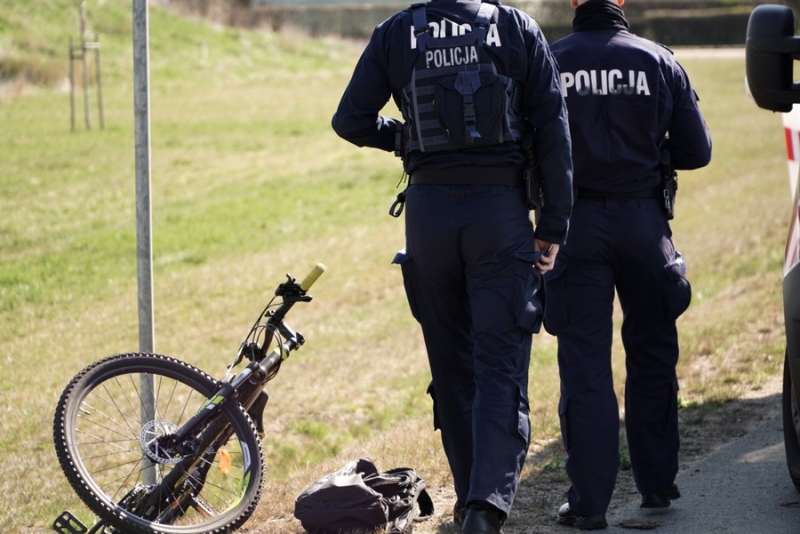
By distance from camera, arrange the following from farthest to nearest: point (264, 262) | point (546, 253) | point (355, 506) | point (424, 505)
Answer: point (264, 262) → point (424, 505) → point (355, 506) → point (546, 253)

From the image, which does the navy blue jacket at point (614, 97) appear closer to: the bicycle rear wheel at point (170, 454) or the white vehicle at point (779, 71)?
the white vehicle at point (779, 71)

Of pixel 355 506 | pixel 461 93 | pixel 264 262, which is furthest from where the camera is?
pixel 264 262

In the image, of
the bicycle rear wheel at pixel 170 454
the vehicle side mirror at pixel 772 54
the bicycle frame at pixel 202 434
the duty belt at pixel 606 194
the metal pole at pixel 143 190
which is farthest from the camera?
the metal pole at pixel 143 190

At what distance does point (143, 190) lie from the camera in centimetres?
456

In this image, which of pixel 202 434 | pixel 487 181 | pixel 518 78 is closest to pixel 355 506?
pixel 202 434

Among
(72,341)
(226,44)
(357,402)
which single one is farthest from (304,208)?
(226,44)

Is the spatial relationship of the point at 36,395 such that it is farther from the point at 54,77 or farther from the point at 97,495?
the point at 54,77

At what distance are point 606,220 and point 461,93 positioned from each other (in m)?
0.86

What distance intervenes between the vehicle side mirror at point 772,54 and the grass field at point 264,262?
2.22 meters

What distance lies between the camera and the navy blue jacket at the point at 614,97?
4285mm

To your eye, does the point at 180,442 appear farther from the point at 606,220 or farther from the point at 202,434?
the point at 606,220

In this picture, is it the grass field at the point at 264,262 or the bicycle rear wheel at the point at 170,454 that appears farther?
the grass field at the point at 264,262

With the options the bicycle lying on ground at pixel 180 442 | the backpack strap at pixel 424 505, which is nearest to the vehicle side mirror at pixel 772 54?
the bicycle lying on ground at pixel 180 442

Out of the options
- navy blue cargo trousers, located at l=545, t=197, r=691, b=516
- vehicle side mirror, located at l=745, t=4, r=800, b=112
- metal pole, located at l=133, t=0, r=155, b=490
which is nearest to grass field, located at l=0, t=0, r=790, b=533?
metal pole, located at l=133, t=0, r=155, b=490
